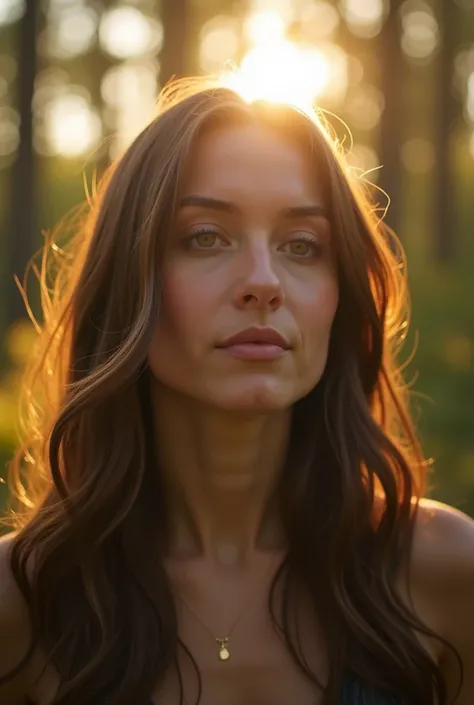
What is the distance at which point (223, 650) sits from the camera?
3014mm

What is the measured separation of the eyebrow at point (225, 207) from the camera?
2.93 m

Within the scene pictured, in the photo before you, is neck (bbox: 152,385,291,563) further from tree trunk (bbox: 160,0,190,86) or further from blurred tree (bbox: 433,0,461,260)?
blurred tree (bbox: 433,0,461,260)

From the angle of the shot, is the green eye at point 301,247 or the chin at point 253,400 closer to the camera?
the chin at point 253,400

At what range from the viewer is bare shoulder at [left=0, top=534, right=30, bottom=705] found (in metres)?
3.03

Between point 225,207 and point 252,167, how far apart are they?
0.12 m

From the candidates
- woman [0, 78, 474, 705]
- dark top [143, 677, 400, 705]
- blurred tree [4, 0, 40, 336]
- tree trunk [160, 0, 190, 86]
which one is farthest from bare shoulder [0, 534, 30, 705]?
tree trunk [160, 0, 190, 86]

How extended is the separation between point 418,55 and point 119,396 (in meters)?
21.7

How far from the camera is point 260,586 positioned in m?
3.12

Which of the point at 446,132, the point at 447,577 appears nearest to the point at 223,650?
the point at 447,577

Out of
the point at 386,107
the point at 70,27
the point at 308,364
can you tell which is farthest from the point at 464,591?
the point at 70,27

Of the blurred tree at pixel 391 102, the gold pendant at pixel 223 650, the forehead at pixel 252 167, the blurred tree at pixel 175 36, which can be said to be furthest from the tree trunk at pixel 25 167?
the gold pendant at pixel 223 650

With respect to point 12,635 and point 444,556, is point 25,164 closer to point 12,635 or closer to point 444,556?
point 12,635

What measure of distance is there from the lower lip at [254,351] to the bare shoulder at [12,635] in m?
0.83

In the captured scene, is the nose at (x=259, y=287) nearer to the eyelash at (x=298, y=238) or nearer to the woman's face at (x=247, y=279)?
the woman's face at (x=247, y=279)
